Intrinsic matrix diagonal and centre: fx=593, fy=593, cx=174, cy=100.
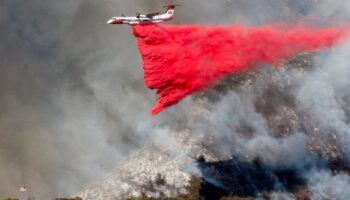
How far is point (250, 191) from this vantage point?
91.8 meters

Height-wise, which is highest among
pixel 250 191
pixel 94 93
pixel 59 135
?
pixel 94 93

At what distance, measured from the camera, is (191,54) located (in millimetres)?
73312

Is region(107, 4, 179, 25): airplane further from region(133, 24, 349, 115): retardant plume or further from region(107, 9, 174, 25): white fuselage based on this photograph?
region(133, 24, 349, 115): retardant plume

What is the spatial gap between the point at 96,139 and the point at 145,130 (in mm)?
9365

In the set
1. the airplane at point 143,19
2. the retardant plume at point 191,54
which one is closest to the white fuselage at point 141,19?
the airplane at point 143,19

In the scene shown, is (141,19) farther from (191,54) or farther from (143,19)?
(191,54)

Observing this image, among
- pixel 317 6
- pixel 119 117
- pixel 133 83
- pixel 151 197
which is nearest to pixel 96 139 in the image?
pixel 119 117

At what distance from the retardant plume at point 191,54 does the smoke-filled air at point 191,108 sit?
249 millimetres

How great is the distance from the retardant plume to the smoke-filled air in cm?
25

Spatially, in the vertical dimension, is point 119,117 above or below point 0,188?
above

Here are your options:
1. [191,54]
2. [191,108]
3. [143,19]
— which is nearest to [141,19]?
[143,19]

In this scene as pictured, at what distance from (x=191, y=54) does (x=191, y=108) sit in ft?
99.2

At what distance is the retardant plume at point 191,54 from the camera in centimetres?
→ 6512

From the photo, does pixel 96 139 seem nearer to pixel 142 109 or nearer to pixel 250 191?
pixel 142 109
